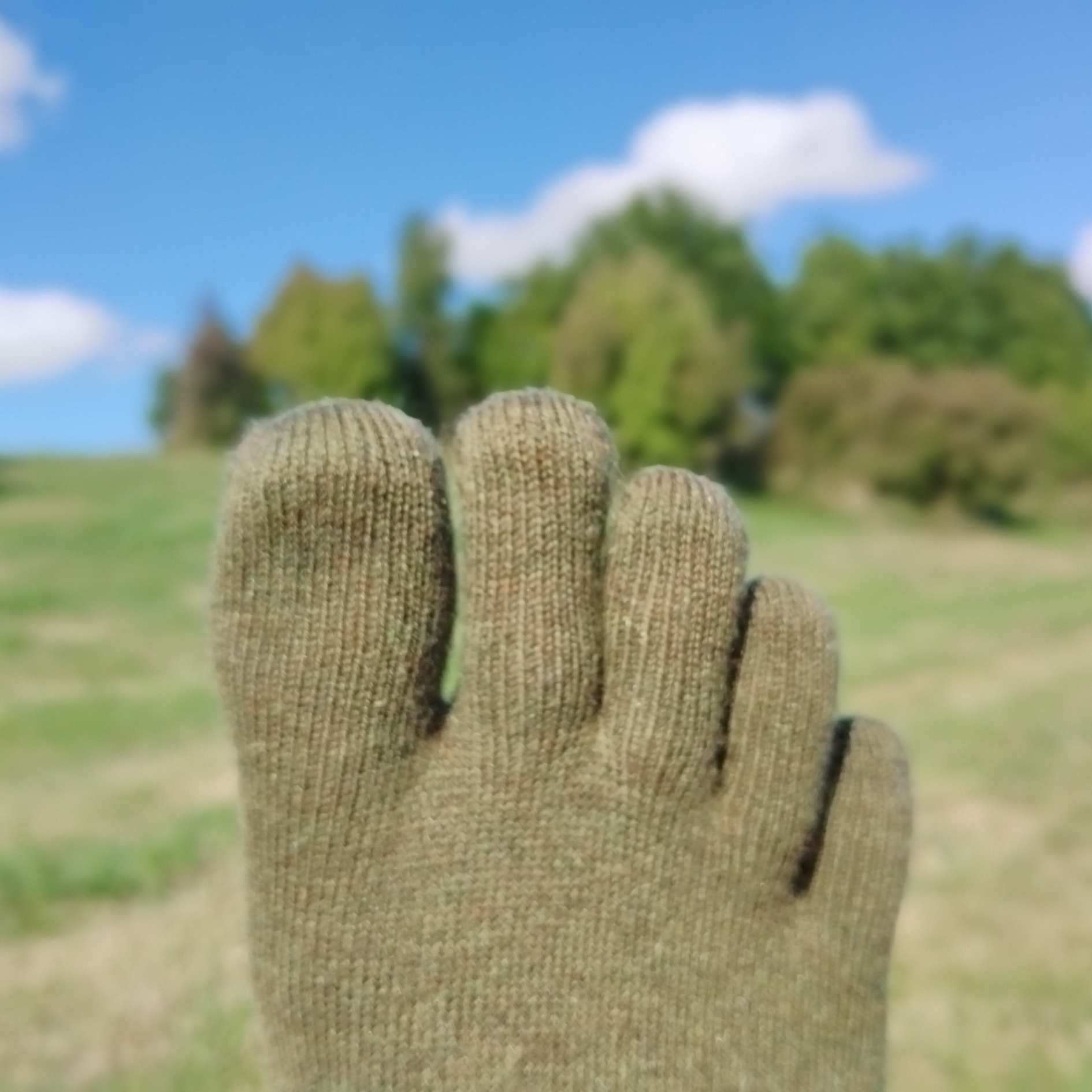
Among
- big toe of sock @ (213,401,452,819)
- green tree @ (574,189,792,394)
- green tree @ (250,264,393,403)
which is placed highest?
green tree @ (574,189,792,394)

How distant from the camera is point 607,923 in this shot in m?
1.72

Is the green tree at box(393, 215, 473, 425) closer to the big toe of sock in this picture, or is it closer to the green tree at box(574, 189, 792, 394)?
the green tree at box(574, 189, 792, 394)

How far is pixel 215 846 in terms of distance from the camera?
438 cm

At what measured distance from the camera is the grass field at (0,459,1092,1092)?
297cm

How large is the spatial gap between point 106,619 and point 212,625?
32.4 feet

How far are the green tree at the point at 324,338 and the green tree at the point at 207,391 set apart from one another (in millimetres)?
1939

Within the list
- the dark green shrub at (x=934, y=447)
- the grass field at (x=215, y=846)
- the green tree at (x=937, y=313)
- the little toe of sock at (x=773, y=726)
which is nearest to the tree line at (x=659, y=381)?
the dark green shrub at (x=934, y=447)

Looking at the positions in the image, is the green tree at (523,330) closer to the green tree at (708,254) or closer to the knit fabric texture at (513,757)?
the green tree at (708,254)

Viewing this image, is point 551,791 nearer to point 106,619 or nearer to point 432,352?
point 106,619

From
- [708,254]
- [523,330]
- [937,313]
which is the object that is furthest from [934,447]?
[937,313]

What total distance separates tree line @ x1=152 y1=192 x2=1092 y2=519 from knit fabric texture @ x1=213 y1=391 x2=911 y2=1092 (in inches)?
678

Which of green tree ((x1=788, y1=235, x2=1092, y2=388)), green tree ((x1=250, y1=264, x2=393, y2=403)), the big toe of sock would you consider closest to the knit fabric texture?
the big toe of sock

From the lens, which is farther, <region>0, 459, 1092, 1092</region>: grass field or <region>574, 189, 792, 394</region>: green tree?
<region>574, 189, 792, 394</region>: green tree

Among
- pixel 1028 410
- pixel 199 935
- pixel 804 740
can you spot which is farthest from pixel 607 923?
pixel 1028 410
